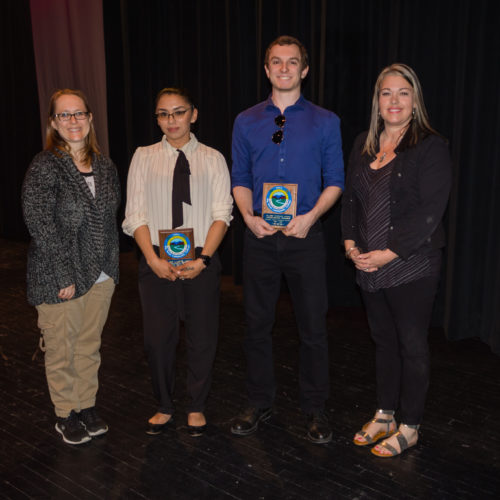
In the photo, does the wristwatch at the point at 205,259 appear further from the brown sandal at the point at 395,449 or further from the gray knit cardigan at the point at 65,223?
the brown sandal at the point at 395,449

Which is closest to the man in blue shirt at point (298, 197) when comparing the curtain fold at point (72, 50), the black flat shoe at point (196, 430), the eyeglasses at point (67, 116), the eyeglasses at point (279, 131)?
the eyeglasses at point (279, 131)

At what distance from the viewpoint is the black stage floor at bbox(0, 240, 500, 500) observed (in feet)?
7.84

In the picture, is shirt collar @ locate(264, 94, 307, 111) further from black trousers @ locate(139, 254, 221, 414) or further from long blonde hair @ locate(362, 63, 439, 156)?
black trousers @ locate(139, 254, 221, 414)

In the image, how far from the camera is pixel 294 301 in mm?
2684

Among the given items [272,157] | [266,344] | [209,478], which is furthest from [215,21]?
[209,478]

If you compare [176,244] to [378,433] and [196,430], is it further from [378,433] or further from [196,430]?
[378,433]

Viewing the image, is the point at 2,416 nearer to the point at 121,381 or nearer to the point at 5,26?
the point at 121,381

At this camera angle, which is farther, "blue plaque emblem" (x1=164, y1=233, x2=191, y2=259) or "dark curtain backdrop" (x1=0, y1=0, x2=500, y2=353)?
"dark curtain backdrop" (x1=0, y1=0, x2=500, y2=353)

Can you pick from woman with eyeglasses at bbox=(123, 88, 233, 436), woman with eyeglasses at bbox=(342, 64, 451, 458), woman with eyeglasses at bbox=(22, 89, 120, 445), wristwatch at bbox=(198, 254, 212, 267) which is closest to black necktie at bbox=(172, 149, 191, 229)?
woman with eyeglasses at bbox=(123, 88, 233, 436)

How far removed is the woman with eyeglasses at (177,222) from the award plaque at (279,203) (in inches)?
8.9

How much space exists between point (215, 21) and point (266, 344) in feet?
11.5

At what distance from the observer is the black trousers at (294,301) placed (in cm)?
257

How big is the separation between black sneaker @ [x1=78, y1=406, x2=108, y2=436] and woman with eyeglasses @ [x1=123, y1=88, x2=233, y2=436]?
0.35m

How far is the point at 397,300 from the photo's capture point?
2.42 meters
